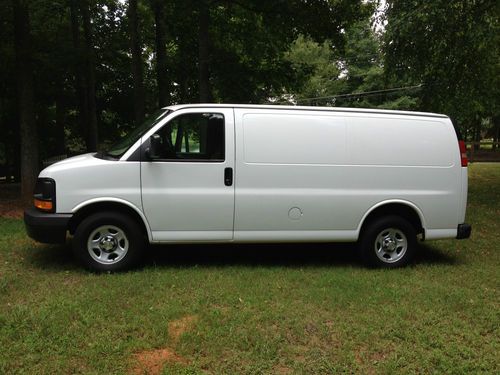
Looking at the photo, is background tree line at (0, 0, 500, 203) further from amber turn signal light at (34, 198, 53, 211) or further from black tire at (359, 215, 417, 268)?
amber turn signal light at (34, 198, 53, 211)

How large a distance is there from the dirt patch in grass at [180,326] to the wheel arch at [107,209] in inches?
56.4

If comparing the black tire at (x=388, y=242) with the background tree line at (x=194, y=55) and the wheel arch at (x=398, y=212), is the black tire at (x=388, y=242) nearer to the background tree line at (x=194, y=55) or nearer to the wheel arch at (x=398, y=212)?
the wheel arch at (x=398, y=212)

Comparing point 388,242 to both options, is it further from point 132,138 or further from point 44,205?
point 44,205

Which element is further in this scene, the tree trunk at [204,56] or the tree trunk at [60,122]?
the tree trunk at [60,122]

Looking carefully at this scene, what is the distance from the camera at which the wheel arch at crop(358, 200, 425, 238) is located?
19.5 feet

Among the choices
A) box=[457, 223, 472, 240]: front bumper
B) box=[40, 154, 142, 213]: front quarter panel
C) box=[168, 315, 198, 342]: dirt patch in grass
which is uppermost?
box=[40, 154, 142, 213]: front quarter panel

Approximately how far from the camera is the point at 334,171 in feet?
19.0

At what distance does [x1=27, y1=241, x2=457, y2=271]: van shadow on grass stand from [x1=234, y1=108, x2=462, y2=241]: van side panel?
0.60 metres

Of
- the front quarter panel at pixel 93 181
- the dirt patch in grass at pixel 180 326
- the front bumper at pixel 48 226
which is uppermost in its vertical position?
the front quarter panel at pixel 93 181

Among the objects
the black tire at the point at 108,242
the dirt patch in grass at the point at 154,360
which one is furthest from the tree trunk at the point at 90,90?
the dirt patch in grass at the point at 154,360

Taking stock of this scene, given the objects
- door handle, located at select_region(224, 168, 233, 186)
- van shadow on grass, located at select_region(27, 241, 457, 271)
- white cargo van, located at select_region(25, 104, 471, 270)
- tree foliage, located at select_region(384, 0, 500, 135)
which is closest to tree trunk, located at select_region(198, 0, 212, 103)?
tree foliage, located at select_region(384, 0, 500, 135)

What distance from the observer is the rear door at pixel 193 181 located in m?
5.48

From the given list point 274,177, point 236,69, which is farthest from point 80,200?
point 236,69

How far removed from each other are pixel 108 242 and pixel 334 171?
110 inches
